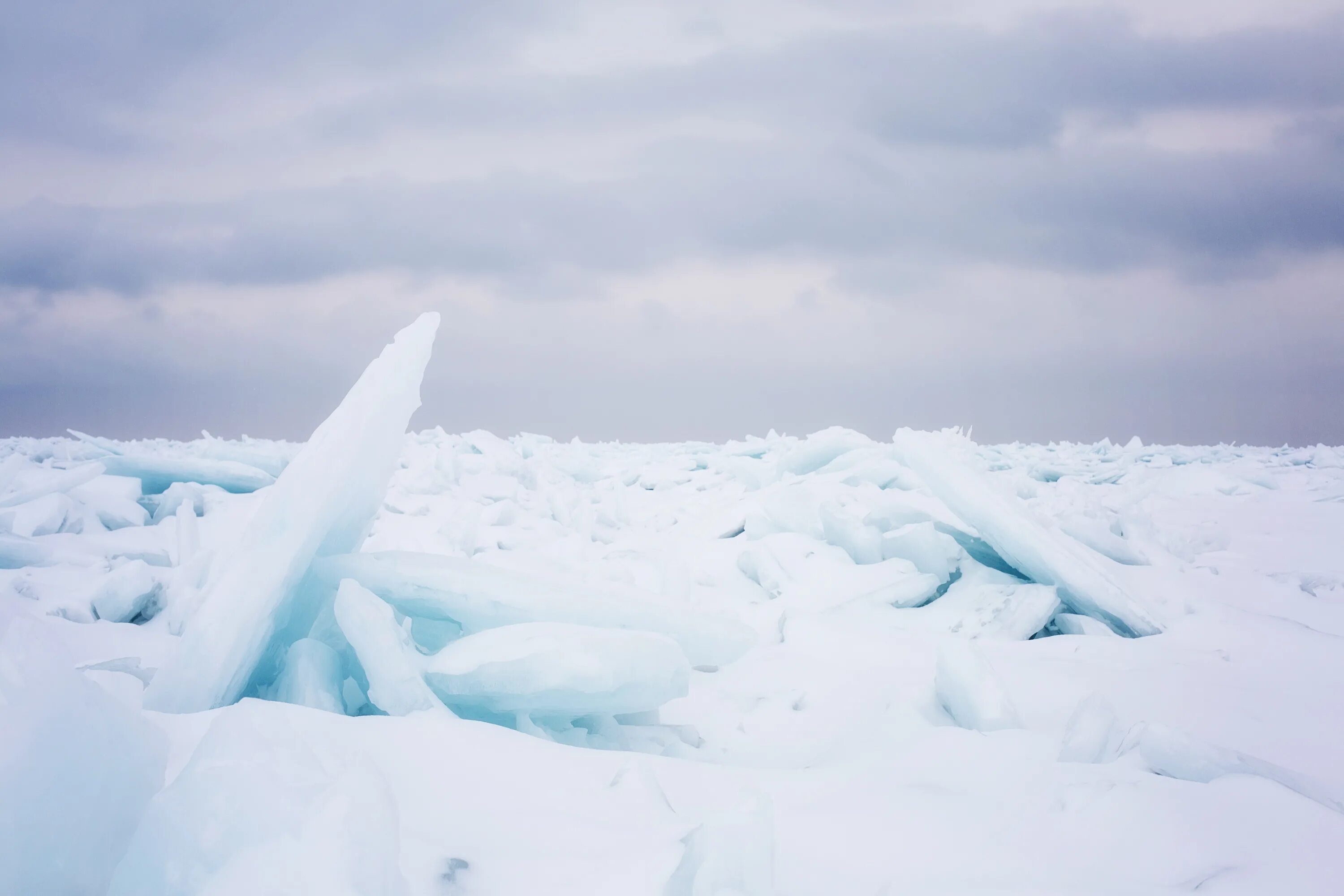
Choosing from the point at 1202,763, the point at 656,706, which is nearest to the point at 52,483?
the point at 656,706

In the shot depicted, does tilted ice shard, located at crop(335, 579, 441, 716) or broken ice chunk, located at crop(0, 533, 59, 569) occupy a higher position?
tilted ice shard, located at crop(335, 579, 441, 716)

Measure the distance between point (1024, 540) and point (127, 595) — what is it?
3.67 meters

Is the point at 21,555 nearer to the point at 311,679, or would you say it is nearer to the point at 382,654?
the point at 311,679

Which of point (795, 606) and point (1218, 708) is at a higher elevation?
point (1218, 708)

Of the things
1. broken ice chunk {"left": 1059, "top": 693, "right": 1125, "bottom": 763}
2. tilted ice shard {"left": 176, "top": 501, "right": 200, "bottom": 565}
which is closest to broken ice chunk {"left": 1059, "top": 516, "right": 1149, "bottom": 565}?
broken ice chunk {"left": 1059, "top": 693, "right": 1125, "bottom": 763}

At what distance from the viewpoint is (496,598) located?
7.30ft

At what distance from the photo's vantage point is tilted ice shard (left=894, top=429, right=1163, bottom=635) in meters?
3.31

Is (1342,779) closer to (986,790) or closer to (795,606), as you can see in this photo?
(986,790)

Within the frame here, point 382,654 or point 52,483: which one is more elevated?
point 382,654

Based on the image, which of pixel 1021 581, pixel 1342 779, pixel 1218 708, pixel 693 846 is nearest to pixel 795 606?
pixel 1021 581

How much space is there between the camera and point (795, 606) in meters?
4.09

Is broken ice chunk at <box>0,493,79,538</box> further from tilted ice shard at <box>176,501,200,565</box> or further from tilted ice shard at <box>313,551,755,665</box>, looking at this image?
tilted ice shard at <box>313,551,755,665</box>

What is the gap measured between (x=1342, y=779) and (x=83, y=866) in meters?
2.49

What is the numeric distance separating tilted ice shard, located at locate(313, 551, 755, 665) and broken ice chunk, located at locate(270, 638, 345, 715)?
206 mm
